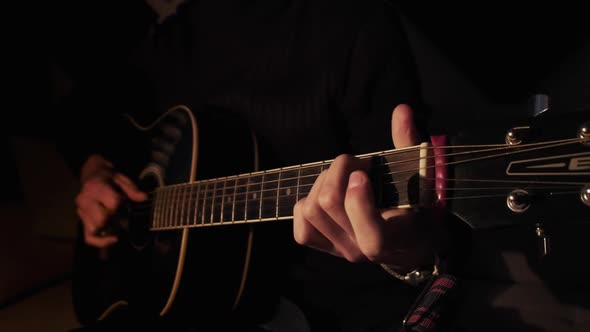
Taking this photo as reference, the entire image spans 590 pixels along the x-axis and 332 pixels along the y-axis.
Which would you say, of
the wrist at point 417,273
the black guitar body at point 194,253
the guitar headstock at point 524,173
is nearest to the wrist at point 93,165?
the black guitar body at point 194,253

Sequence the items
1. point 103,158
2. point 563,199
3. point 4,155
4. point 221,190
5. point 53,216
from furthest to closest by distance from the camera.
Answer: point 4,155 < point 53,216 < point 103,158 < point 221,190 < point 563,199

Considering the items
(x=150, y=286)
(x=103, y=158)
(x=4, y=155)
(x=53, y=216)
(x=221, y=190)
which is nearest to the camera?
(x=221, y=190)

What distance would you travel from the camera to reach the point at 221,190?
739 millimetres

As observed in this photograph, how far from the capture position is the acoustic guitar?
0.42 m

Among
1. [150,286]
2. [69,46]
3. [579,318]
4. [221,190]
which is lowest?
[579,318]

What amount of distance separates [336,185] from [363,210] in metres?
0.04

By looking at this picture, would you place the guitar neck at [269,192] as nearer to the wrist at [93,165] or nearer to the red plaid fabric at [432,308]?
the red plaid fabric at [432,308]

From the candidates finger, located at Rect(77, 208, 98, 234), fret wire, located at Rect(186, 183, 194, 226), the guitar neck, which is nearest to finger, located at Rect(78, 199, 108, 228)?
finger, located at Rect(77, 208, 98, 234)

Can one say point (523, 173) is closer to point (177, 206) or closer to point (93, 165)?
point (177, 206)

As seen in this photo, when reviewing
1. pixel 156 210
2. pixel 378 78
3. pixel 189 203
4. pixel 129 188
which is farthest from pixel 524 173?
pixel 129 188

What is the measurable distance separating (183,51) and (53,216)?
2.27 ft

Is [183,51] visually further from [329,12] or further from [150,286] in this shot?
[150,286]

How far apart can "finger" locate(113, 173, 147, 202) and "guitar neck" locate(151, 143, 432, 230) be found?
0.04m

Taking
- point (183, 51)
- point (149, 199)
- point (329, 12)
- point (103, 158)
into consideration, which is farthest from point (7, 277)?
point (329, 12)
